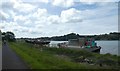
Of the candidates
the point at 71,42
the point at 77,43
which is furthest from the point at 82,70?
the point at 71,42

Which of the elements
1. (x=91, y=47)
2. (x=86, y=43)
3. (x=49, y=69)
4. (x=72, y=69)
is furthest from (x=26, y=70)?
(x=86, y=43)

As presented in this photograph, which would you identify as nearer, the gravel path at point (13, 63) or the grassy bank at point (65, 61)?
the gravel path at point (13, 63)

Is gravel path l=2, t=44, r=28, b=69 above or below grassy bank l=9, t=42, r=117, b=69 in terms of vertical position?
above

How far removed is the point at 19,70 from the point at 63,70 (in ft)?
9.57

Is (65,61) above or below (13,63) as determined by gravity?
below

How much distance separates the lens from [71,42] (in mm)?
83375

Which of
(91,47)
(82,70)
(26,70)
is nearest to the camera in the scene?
(26,70)

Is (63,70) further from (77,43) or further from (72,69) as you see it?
(77,43)

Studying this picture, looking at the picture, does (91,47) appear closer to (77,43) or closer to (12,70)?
(77,43)

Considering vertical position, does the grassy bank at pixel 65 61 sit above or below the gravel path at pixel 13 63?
below

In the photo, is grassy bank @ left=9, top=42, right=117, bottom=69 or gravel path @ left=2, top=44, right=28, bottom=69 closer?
gravel path @ left=2, top=44, right=28, bottom=69

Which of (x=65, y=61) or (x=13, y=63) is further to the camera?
(x=65, y=61)

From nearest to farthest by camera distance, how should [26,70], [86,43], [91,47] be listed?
[26,70] → [91,47] → [86,43]

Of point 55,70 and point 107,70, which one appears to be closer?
point 55,70
